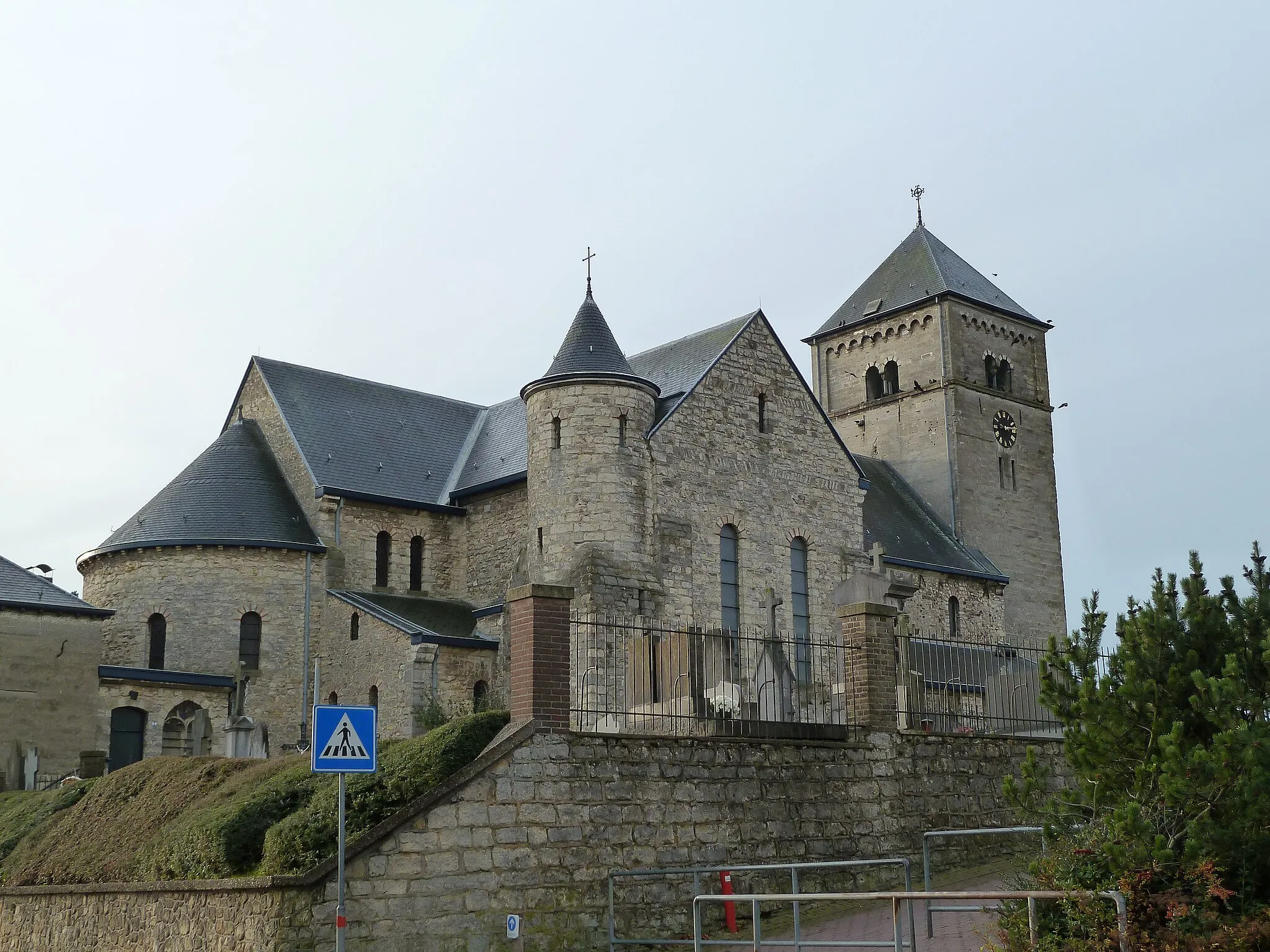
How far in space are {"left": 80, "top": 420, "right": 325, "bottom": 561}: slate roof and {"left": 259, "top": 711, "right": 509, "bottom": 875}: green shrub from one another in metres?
20.5

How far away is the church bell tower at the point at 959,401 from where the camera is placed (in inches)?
1943

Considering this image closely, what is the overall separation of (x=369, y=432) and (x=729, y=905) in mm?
24630

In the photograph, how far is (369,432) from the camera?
37875 mm

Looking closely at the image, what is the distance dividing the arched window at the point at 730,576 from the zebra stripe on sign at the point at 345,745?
64.6 ft

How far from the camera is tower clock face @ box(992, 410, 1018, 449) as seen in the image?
168 ft

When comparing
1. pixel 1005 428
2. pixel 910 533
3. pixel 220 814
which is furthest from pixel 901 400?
pixel 220 814

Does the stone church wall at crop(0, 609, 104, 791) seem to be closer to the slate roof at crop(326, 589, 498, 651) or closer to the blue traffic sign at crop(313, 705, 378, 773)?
the slate roof at crop(326, 589, 498, 651)

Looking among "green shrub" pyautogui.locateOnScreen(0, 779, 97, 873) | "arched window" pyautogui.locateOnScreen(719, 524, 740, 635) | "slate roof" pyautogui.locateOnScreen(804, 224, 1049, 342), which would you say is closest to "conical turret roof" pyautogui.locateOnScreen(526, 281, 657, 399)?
"arched window" pyautogui.locateOnScreen(719, 524, 740, 635)

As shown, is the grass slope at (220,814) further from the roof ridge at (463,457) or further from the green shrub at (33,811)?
the roof ridge at (463,457)

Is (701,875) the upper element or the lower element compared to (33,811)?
lower

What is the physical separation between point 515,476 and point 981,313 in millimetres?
23571

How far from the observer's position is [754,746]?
53.0 ft

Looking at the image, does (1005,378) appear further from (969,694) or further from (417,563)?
(969,694)

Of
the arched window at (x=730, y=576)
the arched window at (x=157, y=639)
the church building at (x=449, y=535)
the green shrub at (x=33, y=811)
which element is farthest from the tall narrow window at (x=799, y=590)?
the green shrub at (x=33, y=811)
